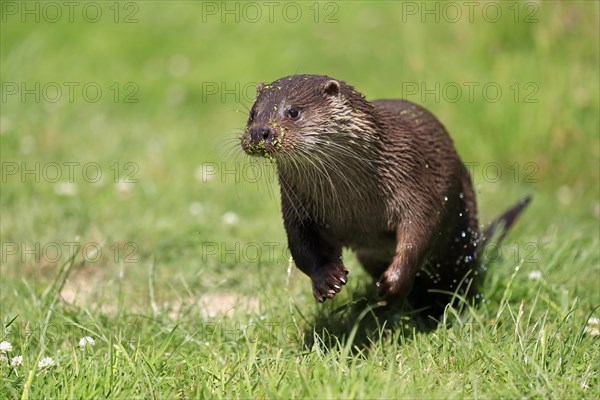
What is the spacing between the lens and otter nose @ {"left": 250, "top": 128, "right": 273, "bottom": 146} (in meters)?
2.68

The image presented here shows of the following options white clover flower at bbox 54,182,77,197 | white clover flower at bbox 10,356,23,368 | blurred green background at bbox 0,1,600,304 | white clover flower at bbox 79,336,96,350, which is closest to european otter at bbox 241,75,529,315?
white clover flower at bbox 79,336,96,350

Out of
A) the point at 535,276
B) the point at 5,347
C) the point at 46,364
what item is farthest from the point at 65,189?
the point at 535,276

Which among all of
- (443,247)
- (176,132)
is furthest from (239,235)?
(176,132)

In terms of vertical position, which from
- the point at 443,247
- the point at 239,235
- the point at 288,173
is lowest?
the point at 239,235

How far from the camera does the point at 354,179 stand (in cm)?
298

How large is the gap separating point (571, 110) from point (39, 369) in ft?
12.4

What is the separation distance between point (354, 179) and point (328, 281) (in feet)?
1.22

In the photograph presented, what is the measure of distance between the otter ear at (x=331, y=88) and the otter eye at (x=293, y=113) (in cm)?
13

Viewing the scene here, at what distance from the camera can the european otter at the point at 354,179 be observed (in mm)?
2822

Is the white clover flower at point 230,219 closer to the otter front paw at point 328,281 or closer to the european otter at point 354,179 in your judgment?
the european otter at point 354,179

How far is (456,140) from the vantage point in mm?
5562

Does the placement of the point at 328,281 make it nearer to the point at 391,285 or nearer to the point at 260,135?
the point at 391,285

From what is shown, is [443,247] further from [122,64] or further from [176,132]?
[122,64]

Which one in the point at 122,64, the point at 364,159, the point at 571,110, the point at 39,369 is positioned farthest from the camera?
the point at 122,64
